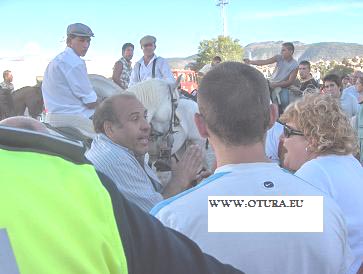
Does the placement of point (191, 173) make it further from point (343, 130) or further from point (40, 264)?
point (40, 264)

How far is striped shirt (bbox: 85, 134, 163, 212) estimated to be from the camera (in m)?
2.57

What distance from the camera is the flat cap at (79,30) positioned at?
483 cm

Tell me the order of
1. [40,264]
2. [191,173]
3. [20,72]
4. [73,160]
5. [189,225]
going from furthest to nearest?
[20,72], [191,173], [189,225], [73,160], [40,264]

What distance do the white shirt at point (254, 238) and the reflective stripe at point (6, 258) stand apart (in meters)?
0.75

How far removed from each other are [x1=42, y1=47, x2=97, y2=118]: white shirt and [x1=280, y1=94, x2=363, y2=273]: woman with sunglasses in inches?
112

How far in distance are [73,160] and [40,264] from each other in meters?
0.19

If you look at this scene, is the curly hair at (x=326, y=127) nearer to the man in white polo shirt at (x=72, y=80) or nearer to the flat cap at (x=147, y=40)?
the man in white polo shirt at (x=72, y=80)

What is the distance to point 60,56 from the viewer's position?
193 inches

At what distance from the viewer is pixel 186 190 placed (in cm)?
155

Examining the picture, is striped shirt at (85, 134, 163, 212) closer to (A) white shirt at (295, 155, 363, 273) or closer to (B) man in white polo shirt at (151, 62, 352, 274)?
(A) white shirt at (295, 155, 363, 273)

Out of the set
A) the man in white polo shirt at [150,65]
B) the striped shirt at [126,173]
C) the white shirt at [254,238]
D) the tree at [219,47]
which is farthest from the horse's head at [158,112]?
the tree at [219,47]

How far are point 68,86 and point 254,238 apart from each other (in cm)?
397

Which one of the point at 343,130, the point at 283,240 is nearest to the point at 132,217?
the point at 283,240

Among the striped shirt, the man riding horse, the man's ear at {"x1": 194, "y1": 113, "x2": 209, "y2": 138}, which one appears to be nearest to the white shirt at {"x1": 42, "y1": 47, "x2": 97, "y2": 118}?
the striped shirt
